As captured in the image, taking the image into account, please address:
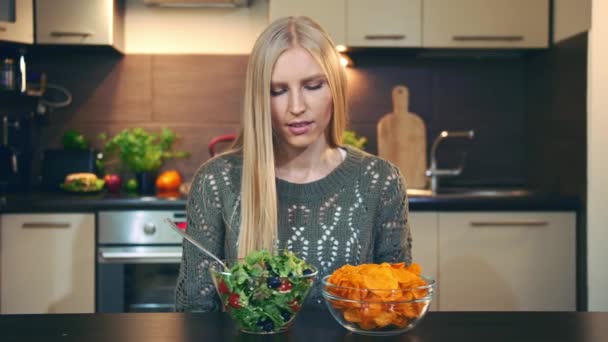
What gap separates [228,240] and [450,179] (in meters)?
2.08

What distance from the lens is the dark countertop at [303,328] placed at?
1.03 m

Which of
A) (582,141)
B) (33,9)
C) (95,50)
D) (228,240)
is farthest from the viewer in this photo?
(95,50)

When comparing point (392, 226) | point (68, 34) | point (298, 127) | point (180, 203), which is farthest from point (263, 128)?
point (68, 34)

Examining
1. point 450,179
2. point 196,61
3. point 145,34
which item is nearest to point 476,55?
point 450,179

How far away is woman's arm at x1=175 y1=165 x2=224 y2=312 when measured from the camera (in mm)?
1420

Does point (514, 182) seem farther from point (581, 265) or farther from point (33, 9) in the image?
point (33, 9)

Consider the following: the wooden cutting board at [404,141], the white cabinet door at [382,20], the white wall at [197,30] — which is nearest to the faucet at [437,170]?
the wooden cutting board at [404,141]

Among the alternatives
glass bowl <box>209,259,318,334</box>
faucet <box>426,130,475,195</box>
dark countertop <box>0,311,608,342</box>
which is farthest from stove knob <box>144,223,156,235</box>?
glass bowl <box>209,259,318,334</box>

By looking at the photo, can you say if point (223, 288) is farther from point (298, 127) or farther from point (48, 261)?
point (48, 261)

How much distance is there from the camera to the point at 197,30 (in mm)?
3361

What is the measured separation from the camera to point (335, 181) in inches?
63.7

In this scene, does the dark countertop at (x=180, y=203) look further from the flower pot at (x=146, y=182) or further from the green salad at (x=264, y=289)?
the green salad at (x=264, y=289)

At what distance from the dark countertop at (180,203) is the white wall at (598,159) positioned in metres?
0.11

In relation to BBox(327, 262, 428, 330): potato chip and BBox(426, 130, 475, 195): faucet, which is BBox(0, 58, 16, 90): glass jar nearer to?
BBox(426, 130, 475, 195): faucet
